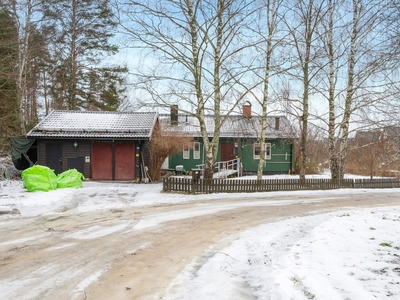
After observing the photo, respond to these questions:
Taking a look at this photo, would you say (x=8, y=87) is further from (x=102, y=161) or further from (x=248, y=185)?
(x=248, y=185)

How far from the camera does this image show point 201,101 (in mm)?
15719

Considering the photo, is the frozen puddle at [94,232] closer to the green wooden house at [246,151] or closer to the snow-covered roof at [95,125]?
the snow-covered roof at [95,125]

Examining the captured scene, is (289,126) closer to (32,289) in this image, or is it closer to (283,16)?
(283,16)

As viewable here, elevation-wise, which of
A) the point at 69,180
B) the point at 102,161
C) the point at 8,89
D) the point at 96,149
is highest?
the point at 8,89

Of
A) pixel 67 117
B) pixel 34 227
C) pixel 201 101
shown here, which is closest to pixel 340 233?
pixel 34 227

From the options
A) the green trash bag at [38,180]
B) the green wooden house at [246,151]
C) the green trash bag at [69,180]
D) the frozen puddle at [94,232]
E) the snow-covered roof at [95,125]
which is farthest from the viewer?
the green wooden house at [246,151]

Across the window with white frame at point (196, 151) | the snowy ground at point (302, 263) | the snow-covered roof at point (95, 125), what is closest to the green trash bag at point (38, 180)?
the snowy ground at point (302, 263)

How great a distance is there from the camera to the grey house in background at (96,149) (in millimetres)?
19844

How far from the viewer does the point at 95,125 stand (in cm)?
2112

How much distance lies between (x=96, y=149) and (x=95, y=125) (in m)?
1.71

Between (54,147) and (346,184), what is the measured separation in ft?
57.3

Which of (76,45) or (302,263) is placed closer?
(302,263)

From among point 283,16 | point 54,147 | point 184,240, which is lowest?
point 184,240

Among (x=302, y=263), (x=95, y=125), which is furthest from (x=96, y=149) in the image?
(x=302, y=263)
